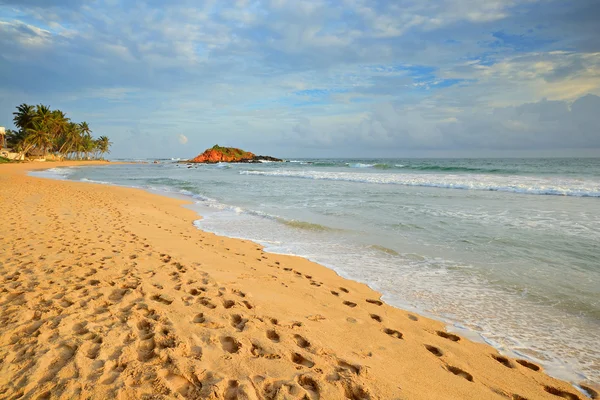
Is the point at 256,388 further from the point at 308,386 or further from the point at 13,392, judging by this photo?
the point at 13,392

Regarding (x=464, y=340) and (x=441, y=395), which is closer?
(x=441, y=395)

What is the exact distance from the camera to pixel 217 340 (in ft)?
10.4

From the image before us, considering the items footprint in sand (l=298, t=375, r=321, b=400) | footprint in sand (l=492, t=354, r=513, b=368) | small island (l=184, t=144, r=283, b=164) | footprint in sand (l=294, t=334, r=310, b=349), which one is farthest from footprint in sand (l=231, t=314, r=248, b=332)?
small island (l=184, t=144, r=283, b=164)

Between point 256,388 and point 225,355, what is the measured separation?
1.74ft

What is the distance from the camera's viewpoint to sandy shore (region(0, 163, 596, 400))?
2549mm

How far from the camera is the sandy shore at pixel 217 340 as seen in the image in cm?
255

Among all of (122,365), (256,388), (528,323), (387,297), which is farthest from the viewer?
(387,297)

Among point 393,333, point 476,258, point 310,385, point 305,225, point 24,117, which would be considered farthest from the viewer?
point 24,117

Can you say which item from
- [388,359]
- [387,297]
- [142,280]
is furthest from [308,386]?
[142,280]

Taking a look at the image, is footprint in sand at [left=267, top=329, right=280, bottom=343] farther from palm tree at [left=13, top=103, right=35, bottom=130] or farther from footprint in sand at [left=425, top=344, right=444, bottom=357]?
palm tree at [left=13, top=103, right=35, bottom=130]

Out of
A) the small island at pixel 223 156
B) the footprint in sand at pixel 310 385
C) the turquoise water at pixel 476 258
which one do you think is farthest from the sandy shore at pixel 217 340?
the small island at pixel 223 156

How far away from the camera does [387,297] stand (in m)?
5.08

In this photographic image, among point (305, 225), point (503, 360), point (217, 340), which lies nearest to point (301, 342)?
point (217, 340)

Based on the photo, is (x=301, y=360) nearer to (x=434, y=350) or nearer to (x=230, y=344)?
(x=230, y=344)
